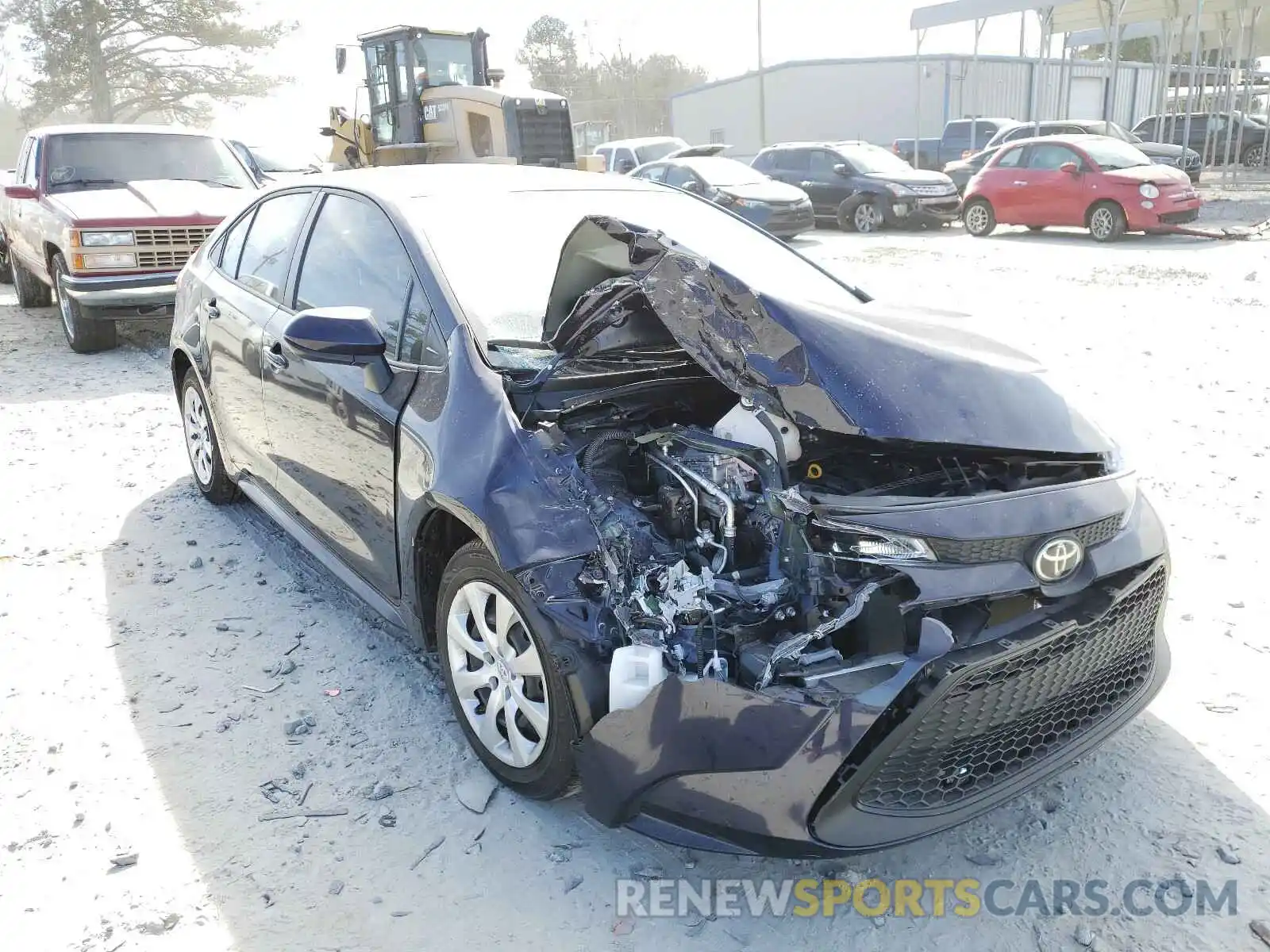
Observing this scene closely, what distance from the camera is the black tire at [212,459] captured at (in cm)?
492

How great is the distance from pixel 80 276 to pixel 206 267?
4464 millimetres

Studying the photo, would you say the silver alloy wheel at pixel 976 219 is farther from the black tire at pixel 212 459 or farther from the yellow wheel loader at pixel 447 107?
the black tire at pixel 212 459

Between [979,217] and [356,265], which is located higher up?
[356,265]

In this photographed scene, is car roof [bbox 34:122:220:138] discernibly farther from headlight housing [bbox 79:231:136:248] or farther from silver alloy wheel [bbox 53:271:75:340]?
headlight housing [bbox 79:231:136:248]

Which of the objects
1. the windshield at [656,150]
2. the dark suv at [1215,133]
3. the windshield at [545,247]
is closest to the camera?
the windshield at [545,247]

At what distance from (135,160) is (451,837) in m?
9.11

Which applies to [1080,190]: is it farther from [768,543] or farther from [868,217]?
[768,543]

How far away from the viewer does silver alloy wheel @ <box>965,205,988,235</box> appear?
1638 centimetres

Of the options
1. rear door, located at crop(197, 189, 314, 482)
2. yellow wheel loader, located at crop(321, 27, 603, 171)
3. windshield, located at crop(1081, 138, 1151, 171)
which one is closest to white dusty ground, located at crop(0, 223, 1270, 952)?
rear door, located at crop(197, 189, 314, 482)

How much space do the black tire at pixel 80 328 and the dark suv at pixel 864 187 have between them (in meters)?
12.0

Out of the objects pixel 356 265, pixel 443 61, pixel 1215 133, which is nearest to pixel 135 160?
pixel 443 61

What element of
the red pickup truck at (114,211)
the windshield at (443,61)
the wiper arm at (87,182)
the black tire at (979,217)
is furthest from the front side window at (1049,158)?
the wiper arm at (87,182)

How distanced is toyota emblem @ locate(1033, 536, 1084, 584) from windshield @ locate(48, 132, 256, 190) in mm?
9404

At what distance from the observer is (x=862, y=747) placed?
7.18 ft
